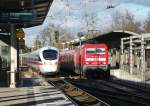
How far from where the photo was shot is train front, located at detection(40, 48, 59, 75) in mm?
43094

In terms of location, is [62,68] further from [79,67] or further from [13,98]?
[13,98]

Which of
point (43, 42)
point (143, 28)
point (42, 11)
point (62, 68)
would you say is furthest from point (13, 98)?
point (43, 42)

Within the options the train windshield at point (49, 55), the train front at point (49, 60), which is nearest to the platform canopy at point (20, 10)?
the train front at point (49, 60)

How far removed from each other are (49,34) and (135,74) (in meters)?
81.6

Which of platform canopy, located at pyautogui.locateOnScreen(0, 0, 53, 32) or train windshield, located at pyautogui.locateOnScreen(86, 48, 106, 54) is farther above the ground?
platform canopy, located at pyautogui.locateOnScreen(0, 0, 53, 32)

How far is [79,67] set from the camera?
43.0m

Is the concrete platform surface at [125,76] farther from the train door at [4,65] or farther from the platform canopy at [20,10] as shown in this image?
the platform canopy at [20,10]

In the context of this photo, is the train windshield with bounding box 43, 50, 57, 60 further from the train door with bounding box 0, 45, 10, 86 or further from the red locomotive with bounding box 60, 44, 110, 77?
the train door with bounding box 0, 45, 10, 86

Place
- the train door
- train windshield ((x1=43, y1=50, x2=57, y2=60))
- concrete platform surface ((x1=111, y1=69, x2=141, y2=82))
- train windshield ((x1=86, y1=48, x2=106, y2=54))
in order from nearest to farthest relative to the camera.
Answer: the train door < concrete platform surface ((x1=111, y1=69, x2=141, y2=82)) < train windshield ((x1=86, y1=48, x2=106, y2=54)) < train windshield ((x1=43, y1=50, x2=57, y2=60))

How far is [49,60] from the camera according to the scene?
141 feet

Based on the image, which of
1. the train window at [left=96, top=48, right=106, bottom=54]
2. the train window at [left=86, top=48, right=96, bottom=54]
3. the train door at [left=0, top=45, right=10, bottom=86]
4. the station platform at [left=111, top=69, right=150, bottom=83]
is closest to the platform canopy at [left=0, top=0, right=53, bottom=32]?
the train door at [left=0, top=45, right=10, bottom=86]

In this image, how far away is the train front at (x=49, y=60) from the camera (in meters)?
43.1

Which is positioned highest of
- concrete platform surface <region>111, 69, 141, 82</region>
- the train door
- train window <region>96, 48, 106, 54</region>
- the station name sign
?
the station name sign

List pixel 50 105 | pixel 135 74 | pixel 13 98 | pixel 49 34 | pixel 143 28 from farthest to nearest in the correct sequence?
1. pixel 49 34
2. pixel 143 28
3. pixel 135 74
4. pixel 13 98
5. pixel 50 105
